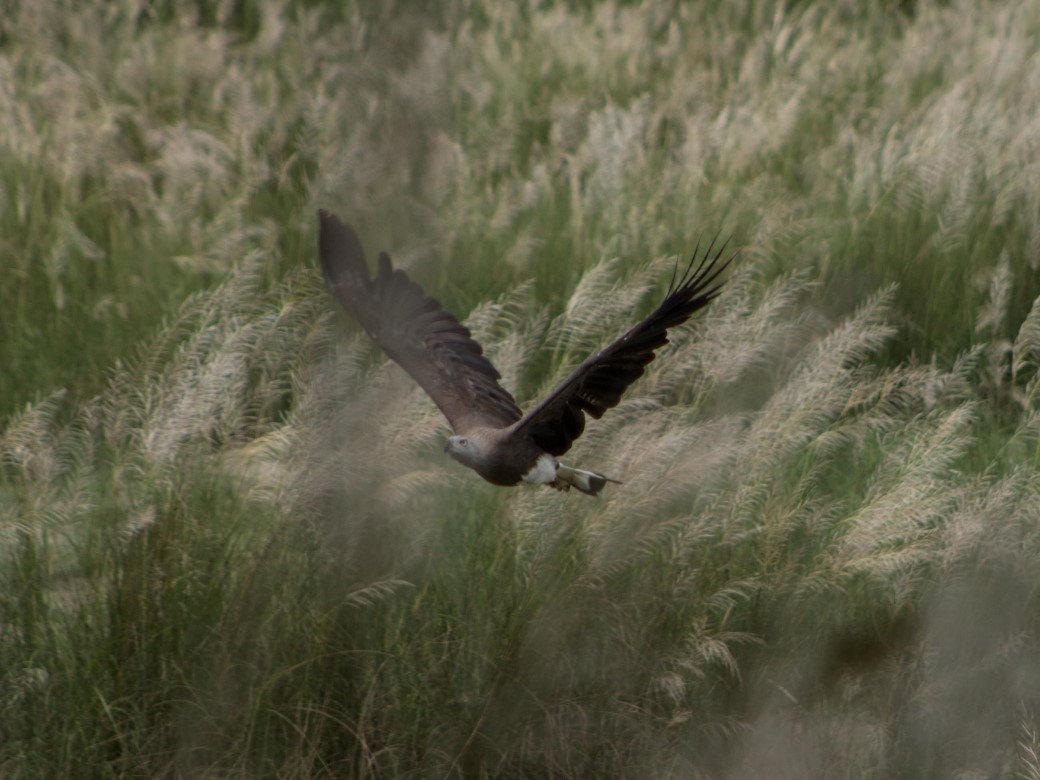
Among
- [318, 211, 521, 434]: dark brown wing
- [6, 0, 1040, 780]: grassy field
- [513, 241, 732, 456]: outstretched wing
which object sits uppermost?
[513, 241, 732, 456]: outstretched wing

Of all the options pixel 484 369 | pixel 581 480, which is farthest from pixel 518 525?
pixel 484 369

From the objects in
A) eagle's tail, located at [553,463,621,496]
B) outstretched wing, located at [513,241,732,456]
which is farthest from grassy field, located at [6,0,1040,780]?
outstretched wing, located at [513,241,732,456]

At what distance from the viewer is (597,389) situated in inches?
123

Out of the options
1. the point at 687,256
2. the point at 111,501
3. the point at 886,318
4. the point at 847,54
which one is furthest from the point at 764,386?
the point at 847,54

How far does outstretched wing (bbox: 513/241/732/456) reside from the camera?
283 centimetres

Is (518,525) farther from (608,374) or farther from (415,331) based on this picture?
(415,331)

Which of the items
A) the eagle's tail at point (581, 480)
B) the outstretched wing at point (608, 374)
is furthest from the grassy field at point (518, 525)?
the outstretched wing at point (608, 374)

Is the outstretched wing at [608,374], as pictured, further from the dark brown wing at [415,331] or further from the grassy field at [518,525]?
the dark brown wing at [415,331]

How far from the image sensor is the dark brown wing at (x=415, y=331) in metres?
3.64

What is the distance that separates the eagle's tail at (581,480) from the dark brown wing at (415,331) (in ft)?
0.89

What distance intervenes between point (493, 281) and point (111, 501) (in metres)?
1.88

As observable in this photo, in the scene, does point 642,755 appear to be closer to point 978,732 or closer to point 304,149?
point 978,732

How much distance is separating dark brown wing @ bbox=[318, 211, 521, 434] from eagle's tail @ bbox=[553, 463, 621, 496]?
27cm

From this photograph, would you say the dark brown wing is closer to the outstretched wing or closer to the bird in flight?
the bird in flight
